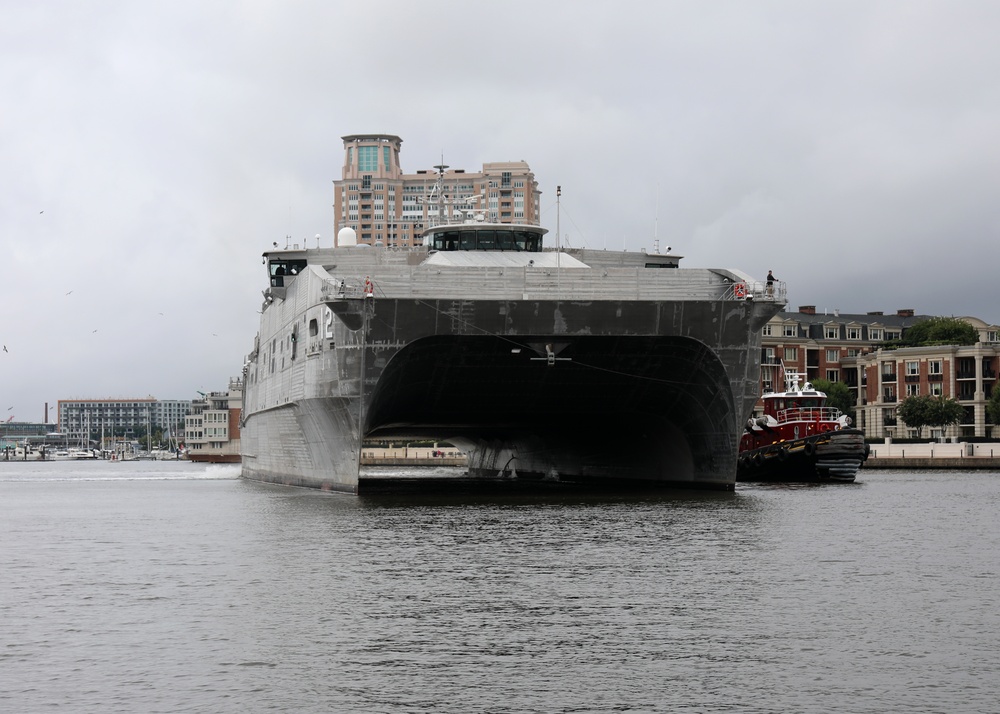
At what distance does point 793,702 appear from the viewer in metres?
14.3

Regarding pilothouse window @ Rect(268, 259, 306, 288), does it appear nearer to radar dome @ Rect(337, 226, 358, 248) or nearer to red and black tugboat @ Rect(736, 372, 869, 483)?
radar dome @ Rect(337, 226, 358, 248)

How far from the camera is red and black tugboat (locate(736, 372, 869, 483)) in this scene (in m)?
64.0

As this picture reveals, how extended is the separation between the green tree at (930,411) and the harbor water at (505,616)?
78.2m

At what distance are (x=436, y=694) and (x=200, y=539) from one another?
60.1 ft

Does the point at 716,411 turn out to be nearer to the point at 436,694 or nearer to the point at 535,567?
the point at 535,567

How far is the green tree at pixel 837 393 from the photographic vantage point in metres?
119

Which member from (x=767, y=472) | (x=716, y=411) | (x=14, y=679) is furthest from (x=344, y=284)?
(x=767, y=472)

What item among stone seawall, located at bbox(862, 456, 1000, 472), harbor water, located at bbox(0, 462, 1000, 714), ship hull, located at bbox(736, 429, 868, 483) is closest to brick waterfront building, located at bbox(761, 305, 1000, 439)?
stone seawall, located at bbox(862, 456, 1000, 472)

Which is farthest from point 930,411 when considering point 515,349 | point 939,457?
point 515,349

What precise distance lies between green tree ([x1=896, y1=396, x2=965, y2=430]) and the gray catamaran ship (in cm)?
6100

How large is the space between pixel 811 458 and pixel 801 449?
73 cm

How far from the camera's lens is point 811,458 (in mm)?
63969

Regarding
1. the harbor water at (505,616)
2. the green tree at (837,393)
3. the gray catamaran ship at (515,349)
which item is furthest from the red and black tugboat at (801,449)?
the green tree at (837,393)

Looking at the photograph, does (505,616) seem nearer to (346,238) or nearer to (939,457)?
(346,238)
